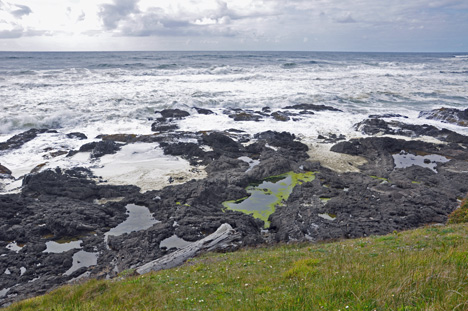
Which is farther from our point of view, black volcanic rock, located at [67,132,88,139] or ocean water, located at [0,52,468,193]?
ocean water, located at [0,52,468,193]

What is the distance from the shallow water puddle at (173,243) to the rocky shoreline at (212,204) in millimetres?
83

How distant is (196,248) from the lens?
1540cm

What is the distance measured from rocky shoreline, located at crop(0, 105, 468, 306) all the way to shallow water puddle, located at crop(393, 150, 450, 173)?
103 millimetres

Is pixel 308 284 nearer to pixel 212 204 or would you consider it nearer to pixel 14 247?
pixel 212 204

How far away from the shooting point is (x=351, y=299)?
5.84 meters

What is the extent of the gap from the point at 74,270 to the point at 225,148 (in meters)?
19.4

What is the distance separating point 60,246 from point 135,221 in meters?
4.37

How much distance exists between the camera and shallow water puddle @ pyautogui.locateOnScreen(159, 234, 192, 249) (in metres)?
17.0

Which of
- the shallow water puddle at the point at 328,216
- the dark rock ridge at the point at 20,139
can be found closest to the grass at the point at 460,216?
the shallow water puddle at the point at 328,216

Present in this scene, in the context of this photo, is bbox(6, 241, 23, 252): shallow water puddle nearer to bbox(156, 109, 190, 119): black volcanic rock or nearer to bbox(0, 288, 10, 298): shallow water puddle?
bbox(0, 288, 10, 298): shallow water puddle

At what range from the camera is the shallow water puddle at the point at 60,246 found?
16.4 metres

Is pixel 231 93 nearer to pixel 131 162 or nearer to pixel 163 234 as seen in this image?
pixel 131 162

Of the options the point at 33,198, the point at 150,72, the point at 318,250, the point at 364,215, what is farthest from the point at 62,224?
the point at 150,72

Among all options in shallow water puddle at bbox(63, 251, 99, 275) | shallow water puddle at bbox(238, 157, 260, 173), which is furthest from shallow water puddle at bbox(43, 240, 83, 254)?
shallow water puddle at bbox(238, 157, 260, 173)
